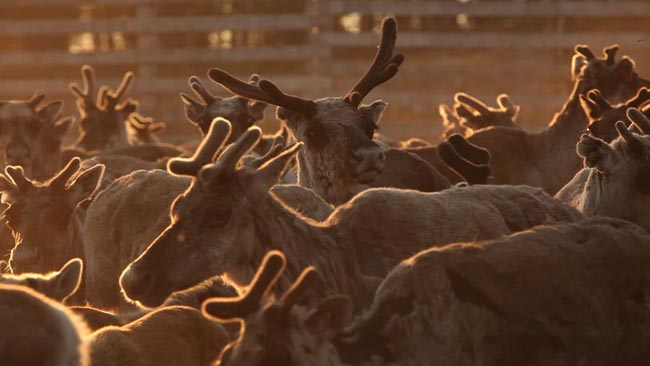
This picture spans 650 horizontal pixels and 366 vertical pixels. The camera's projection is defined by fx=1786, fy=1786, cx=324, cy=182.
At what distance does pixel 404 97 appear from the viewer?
31.0 m

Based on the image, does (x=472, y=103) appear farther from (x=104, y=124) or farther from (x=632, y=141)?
(x=632, y=141)

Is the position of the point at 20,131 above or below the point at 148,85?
above

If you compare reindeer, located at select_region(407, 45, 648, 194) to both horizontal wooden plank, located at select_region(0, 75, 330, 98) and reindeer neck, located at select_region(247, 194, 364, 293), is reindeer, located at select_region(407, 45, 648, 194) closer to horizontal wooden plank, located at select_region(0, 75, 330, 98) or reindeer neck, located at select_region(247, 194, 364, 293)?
reindeer neck, located at select_region(247, 194, 364, 293)

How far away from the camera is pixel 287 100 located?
11.3m

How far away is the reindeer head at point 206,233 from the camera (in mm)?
7801

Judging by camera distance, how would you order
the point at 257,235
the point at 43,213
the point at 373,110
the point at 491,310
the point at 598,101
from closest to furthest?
the point at 491,310
the point at 257,235
the point at 43,213
the point at 373,110
the point at 598,101

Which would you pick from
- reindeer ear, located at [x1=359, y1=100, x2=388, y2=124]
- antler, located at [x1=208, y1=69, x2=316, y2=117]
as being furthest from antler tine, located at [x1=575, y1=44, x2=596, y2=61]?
antler, located at [x1=208, y1=69, x2=316, y2=117]

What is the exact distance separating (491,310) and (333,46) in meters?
25.4

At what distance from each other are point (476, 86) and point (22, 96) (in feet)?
28.4

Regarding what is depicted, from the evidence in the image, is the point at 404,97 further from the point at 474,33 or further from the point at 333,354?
the point at 333,354

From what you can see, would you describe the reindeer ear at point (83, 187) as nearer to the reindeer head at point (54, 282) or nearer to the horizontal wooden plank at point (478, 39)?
the reindeer head at point (54, 282)

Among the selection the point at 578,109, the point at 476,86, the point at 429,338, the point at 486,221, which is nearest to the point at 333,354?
the point at 429,338

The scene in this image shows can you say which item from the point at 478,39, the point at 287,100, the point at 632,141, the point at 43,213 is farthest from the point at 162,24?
the point at 632,141

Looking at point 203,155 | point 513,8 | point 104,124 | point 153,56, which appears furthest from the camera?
point 153,56
